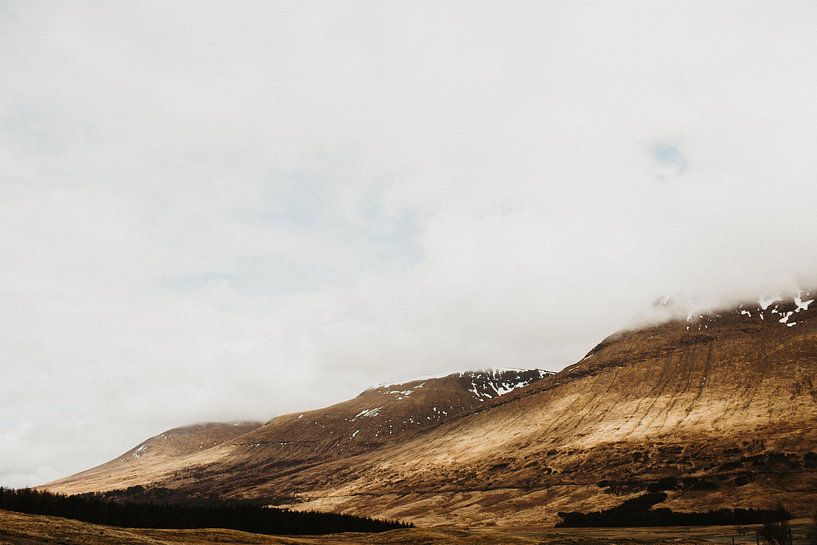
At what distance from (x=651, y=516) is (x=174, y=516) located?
275 feet

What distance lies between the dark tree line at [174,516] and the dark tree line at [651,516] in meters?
38.3

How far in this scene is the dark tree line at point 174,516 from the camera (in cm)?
6338

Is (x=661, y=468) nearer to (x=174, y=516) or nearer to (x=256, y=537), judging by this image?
(x=256, y=537)

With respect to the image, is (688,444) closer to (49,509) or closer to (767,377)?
(767,377)

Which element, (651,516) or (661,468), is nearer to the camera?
(651,516)

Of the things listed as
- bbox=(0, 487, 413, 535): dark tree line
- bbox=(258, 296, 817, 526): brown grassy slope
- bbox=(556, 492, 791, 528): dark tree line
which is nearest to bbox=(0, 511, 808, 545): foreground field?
bbox=(556, 492, 791, 528): dark tree line

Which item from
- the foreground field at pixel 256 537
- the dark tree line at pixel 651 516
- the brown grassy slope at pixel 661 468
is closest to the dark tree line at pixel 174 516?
the foreground field at pixel 256 537

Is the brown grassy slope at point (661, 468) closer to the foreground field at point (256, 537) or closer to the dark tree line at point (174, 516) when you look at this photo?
the foreground field at point (256, 537)

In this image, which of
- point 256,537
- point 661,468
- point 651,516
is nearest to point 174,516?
point 256,537

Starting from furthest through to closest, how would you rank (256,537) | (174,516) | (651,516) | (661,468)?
(661,468) < (651,516) < (174,516) < (256,537)

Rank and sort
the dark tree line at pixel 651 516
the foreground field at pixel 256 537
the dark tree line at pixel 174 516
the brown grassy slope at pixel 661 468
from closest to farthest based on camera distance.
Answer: the foreground field at pixel 256 537, the dark tree line at pixel 174 516, the dark tree line at pixel 651 516, the brown grassy slope at pixel 661 468

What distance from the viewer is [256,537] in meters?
62.5

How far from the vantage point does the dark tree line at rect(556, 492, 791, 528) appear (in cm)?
9319

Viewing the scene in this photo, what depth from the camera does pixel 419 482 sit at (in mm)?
193000
